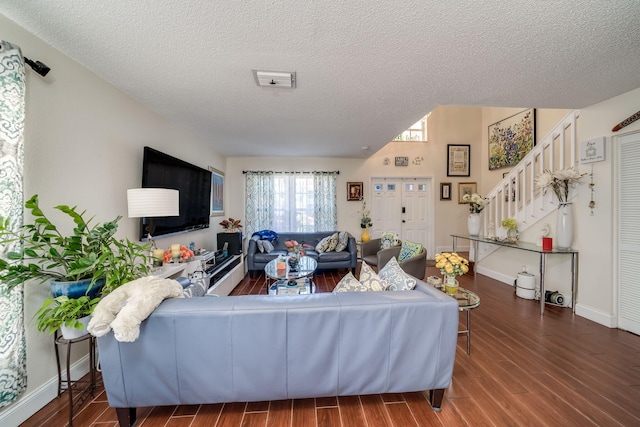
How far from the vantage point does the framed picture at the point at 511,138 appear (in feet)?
15.0

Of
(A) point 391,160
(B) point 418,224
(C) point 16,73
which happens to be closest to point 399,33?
(C) point 16,73

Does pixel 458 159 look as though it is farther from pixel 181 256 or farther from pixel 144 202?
pixel 144 202

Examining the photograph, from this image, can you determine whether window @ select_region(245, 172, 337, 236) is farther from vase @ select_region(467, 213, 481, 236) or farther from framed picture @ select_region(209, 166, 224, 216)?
vase @ select_region(467, 213, 481, 236)

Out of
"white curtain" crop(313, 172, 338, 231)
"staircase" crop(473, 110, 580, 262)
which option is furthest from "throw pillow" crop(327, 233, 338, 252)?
"staircase" crop(473, 110, 580, 262)

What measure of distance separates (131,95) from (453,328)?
11.2 feet

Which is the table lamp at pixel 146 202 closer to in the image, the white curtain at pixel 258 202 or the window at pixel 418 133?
the white curtain at pixel 258 202

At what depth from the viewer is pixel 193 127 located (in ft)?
10.8

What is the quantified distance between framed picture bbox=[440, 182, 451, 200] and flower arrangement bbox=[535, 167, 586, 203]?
287cm

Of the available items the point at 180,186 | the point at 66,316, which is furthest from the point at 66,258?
the point at 180,186

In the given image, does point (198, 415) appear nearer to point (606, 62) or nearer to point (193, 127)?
point (193, 127)

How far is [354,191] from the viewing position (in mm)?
5641

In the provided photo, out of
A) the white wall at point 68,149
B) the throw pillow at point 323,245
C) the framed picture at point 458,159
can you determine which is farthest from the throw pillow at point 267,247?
the framed picture at point 458,159

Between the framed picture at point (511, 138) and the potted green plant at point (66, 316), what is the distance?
21.2ft

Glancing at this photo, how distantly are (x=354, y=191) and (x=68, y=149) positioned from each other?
4.73 m
